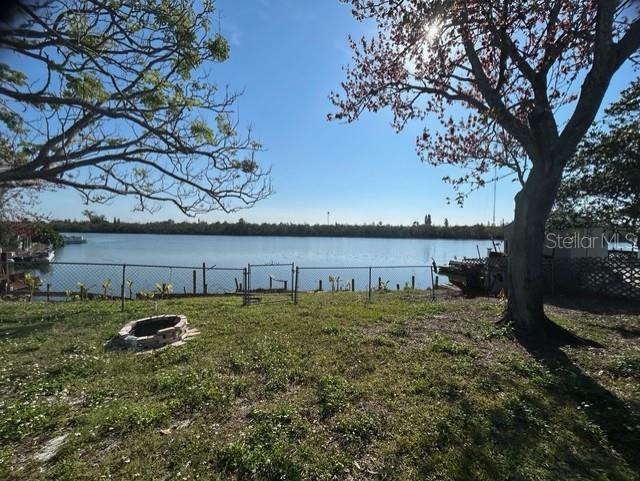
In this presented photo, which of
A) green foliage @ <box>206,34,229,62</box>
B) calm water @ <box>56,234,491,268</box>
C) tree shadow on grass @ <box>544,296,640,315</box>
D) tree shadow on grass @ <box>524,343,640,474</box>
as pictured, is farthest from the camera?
calm water @ <box>56,234,491,268</box>

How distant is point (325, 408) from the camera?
3.63 meters

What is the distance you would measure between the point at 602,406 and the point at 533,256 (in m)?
3.15

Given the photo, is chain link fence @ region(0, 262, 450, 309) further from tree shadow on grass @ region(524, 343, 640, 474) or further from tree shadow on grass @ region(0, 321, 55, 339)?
tree shadow on grass @ region(524, 343, 640, 474)

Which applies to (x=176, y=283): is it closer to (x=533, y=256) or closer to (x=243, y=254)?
(x=533, y=256)

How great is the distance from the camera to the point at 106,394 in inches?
163

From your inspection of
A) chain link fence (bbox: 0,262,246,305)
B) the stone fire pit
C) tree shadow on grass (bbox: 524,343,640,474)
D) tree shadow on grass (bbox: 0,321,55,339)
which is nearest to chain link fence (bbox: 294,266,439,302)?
the stone fire pit

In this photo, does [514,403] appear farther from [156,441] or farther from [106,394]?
[106,394]

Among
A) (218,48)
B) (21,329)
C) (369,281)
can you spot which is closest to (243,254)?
(369,281)

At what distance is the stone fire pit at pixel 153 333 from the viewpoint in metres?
6.23

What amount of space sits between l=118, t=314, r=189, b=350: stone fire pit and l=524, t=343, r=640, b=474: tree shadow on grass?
5975 mm

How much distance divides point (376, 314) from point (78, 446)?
21.4 ft

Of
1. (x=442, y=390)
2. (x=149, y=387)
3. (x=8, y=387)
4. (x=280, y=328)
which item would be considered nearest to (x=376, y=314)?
(x=280, y=328)

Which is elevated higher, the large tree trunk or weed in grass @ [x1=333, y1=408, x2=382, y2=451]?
the large tree trunk

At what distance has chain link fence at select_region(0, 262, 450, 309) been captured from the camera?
16609 millimetres
